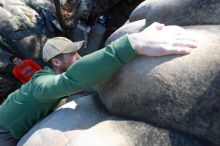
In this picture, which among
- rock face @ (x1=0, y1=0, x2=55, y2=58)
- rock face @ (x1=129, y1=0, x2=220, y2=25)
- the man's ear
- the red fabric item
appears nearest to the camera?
rock face @ (x1=129, y1=0, x2=220, y2=25)

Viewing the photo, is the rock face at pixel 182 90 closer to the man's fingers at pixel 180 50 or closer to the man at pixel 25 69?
the man's fingers at pixel 180 50

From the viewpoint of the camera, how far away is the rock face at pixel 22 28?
21.1 ft

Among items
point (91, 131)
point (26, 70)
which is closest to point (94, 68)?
point (91, 131)

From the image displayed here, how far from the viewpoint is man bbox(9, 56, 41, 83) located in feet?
19.2

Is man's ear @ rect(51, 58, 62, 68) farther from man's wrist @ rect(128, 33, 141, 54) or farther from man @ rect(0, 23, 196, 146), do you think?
man's wrist @ rect(128, 33, 141, 54)

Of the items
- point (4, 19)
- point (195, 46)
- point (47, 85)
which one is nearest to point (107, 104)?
point (47, 85)

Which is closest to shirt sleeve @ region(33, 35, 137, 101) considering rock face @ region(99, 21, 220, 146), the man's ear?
rock face @ region(99, 21, 220, 146)

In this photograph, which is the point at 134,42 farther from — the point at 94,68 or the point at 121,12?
the point at 121,12

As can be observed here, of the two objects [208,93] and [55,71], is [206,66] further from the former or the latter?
[55,71]

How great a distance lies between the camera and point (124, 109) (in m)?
2.80

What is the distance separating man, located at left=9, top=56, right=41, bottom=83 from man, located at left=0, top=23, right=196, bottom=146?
2.52m

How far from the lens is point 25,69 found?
5941mm

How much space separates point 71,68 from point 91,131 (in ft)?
1.33

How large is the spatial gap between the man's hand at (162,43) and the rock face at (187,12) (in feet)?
1.04
